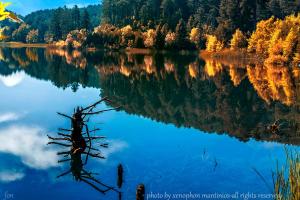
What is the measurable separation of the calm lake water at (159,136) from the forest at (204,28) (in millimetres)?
35911

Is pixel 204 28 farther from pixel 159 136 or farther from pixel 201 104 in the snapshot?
pixel 159 136

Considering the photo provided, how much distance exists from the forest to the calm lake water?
3591cm

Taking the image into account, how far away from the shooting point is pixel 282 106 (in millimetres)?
29297

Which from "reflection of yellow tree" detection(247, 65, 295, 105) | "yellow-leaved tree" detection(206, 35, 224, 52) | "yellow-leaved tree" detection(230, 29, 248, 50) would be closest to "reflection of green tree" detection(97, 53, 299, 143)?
"reflection of yellow tree" detection(247, 65, 295, 105)

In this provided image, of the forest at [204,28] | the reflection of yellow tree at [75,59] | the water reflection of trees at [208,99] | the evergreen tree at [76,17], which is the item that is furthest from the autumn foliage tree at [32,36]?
the water reflection of trees at [208,99]

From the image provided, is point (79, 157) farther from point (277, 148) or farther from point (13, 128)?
point (277, 148)

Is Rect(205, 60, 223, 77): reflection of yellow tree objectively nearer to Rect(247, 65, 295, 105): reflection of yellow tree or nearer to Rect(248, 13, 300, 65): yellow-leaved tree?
Rect(247, 65, 295, 105): reflection of yellow tree

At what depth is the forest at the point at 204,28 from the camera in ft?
246

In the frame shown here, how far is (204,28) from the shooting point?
115938mm

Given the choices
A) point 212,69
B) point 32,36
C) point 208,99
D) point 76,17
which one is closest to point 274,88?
point 208,99

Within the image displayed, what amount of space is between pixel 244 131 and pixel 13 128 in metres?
13.0

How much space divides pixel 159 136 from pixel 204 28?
326 feet

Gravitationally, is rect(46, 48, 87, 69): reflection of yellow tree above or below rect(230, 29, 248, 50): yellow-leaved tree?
below

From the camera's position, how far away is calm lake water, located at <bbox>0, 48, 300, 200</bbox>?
44.4 feet
